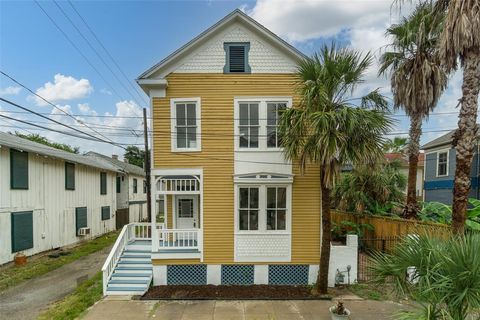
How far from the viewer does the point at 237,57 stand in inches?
378

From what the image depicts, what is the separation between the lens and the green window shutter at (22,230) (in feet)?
39.1

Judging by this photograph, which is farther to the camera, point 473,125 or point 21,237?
point 21,237

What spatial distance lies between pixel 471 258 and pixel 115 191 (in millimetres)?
24238

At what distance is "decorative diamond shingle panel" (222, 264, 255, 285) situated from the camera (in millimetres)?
9406

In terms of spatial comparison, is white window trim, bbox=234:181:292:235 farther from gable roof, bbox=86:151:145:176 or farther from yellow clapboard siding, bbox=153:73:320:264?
gable roof, bbox=86:151:145:176

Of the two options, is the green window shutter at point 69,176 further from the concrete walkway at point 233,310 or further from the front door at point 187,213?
the concrete walkway at point 233,310

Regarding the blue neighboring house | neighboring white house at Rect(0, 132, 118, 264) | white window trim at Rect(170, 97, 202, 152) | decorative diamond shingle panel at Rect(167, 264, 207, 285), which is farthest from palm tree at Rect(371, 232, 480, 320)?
the blue neighboring house

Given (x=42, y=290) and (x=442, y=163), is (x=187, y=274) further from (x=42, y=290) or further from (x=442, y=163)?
(x=442, y=163)

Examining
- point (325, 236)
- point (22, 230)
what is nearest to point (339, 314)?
point (325, 236)

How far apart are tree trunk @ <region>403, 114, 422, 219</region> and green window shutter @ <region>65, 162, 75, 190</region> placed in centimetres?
1740

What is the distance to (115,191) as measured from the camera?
23.6 metres

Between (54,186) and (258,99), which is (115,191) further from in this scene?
(258,99)

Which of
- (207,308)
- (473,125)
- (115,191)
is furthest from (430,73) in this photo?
(115,191)

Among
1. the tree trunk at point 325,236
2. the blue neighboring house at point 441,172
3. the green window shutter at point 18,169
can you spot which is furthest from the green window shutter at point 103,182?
the blue neighboring house at point 441,172
